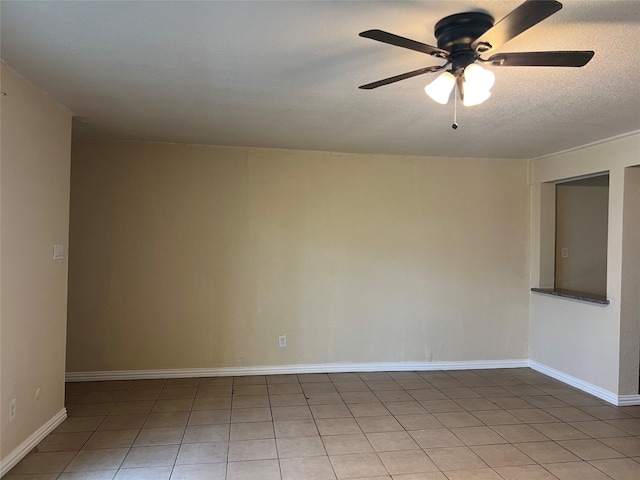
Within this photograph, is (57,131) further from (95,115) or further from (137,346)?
(137,346)

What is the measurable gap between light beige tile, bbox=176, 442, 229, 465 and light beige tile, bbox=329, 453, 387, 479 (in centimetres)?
67

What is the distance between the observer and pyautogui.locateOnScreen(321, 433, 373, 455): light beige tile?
2660 mm

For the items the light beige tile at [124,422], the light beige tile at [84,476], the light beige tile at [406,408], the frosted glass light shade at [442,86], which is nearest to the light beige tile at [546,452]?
the light beige tile at [406,408]

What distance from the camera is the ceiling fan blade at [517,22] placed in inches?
50.3

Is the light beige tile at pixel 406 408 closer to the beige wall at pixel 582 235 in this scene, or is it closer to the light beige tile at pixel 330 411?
the light beige tile at pixel 330 411

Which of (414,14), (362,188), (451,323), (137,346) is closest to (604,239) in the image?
(451,323)

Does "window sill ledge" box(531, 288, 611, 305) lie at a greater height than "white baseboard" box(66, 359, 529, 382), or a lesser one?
greater

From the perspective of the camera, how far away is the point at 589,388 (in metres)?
3.76

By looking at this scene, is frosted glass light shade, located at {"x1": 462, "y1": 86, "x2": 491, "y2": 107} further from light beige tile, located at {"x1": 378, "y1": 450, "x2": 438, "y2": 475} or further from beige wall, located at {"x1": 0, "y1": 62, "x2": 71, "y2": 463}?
beige wall, located at {"x1": 0, "y1": 62, "x2": 71, "y2": 463}

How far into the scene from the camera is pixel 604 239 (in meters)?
4.55

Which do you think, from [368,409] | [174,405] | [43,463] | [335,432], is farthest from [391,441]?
[43,463]

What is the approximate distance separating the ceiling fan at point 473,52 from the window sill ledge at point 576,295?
2.71m

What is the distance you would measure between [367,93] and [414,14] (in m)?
0.88

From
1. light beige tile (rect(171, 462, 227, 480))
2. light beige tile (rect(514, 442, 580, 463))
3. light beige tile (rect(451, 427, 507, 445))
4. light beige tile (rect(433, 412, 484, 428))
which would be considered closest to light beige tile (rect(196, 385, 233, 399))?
light beige tile (rect(171, 462, 227, 480))
